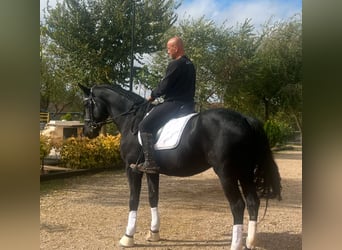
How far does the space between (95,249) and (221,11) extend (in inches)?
85.6

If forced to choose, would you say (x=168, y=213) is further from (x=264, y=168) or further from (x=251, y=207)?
(x=264, y=168)

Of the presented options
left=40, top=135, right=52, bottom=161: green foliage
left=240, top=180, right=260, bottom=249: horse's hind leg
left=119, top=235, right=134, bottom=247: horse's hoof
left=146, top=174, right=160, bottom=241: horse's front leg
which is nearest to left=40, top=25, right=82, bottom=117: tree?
left=40, top=135, right=52, bottom=161: green foliage

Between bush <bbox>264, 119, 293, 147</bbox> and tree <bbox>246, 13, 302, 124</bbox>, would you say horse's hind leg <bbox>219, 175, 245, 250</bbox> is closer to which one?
bush <bbox>264, 119, 293, 147</bbox>

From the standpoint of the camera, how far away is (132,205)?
10.6 feet

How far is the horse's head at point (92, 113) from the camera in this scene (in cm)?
343

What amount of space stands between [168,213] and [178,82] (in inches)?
42.1

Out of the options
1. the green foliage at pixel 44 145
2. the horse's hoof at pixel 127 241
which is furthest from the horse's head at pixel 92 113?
the horse's hoof at pixel 127 241

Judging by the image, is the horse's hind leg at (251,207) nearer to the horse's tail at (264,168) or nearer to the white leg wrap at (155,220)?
the horse's tail at (264,168)

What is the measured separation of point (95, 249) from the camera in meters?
3.23

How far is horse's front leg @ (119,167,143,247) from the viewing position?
3.20 metres

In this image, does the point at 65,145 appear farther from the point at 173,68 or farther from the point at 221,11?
the point at 221,11

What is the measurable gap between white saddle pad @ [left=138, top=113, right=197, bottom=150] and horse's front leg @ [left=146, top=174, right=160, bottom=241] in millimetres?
293
